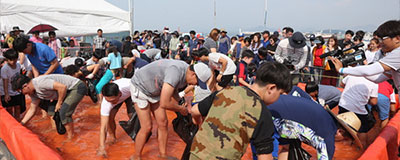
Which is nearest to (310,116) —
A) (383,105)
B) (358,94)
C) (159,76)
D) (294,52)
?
(159,76)

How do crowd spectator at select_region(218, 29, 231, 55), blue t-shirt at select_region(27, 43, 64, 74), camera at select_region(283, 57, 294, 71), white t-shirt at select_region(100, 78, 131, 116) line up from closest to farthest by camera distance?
white t-shirt at select_region(100, 78, 131, 116) < blue t-shirt at select_region(27, 43, 64, 74) < camera at select_region(283, 57, 294, 71) < crowd spectator at select_region(218, 29, 231, 55)

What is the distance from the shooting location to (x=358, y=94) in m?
3.70

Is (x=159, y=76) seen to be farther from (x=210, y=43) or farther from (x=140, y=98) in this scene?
(x=210, y=43)

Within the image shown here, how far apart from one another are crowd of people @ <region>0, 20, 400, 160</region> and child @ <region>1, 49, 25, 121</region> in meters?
0.01

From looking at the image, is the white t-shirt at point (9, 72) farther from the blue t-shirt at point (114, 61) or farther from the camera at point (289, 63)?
the camera at point (289, 63)

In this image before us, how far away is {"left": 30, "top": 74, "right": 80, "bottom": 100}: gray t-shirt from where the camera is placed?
146 inches

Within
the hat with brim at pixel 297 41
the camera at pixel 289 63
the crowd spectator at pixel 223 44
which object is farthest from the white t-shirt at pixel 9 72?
the crowd spectator at pixel 223 44

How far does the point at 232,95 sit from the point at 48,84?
2.99 meters

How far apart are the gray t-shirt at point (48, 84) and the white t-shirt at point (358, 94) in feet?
11.9

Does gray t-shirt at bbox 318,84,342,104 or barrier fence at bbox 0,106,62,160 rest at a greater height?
gray t-shirt at bbox 318,84,342,104

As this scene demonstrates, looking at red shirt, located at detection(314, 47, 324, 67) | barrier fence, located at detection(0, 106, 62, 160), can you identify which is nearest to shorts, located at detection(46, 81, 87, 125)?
barrier fence, located at detection(0, 106, 62, 160)

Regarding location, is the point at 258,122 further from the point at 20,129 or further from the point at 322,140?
the point at 20,129

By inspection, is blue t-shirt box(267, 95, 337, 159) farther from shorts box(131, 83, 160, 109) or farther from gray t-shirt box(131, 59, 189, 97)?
shorts box(131, 83, 160, 109)

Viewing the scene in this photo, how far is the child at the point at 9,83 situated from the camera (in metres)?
4.43
